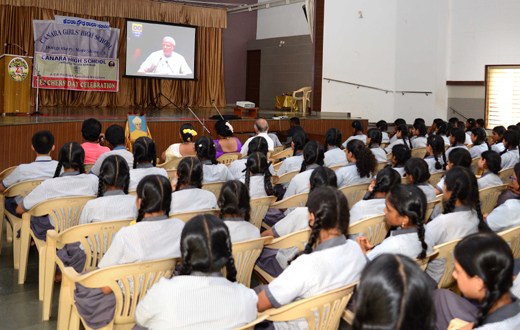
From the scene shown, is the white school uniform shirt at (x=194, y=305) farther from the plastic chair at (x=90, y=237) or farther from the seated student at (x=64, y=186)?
the seated student at (x=64, y=186)

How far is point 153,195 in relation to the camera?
2.81 m

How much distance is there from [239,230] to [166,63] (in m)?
10.9

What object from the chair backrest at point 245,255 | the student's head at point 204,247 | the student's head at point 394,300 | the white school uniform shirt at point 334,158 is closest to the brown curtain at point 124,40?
the white school uniform shirt at point 334,158

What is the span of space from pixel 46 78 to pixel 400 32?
7.61 metres

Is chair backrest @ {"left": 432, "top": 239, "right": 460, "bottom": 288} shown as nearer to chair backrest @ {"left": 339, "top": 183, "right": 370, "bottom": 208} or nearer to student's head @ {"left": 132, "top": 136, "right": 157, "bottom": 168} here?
chair backrest @ {"left": 339, "top": 183, "right": 370, "bottom": 208}

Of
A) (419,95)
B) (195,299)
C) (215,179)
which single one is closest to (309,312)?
(195,299)

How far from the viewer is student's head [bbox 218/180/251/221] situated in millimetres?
2914

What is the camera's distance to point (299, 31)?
14.4 metres

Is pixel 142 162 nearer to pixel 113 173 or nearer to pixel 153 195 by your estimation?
pixel 113 173

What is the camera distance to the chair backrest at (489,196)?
433 cm

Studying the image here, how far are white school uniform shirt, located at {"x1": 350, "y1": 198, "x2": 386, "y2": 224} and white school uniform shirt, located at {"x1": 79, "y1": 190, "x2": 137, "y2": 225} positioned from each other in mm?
1308

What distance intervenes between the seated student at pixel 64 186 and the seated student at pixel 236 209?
1266mm

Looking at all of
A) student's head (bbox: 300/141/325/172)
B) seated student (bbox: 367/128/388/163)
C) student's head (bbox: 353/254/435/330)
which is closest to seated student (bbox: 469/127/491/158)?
seated student (bbox: 367/128/388/163)

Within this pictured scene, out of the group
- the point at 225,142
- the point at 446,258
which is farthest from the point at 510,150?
the point at 446,258
